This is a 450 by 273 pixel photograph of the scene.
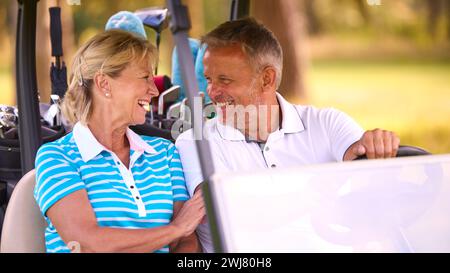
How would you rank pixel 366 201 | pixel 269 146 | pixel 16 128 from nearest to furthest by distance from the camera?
pixel 366 201
pixel 269 146
pixel 16 128

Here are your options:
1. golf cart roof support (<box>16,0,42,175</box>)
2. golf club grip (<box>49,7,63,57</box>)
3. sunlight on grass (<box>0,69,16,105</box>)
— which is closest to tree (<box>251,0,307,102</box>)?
sunlight on grass (<box>0,69,16,105</box>)

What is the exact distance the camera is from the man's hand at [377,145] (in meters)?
2.17

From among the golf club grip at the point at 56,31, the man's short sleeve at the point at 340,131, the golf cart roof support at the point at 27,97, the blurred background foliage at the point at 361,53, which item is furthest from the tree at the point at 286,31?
the man's short sleeve at the point at 340,131

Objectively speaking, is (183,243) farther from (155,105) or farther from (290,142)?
(155,105)

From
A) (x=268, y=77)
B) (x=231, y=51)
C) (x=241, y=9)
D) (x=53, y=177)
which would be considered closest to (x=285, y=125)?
(x=268, y=77)

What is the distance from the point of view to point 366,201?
6.31 ft

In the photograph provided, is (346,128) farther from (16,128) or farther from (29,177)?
(16,128)

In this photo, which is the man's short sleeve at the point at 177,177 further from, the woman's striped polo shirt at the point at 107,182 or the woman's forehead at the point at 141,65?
the woman's forehead at the point at 141,65

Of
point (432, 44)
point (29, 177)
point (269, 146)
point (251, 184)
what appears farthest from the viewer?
point (432, 44)

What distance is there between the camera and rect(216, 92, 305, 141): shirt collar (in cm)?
246

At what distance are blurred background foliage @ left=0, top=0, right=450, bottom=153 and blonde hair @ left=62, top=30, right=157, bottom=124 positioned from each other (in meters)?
7.48

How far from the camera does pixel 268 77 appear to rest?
2561 mm
